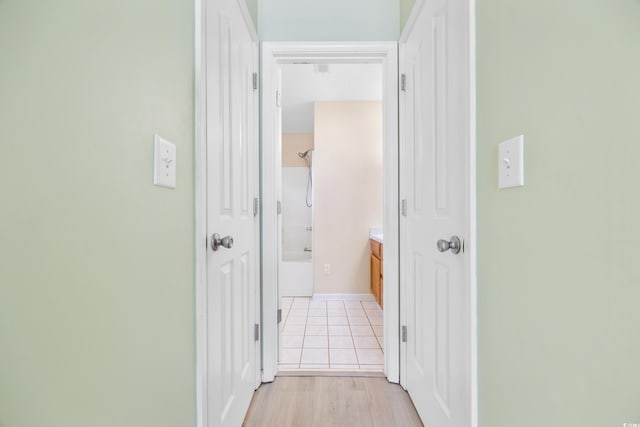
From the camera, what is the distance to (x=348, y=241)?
3691mm

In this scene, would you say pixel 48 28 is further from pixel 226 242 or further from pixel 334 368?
pixel 334 368

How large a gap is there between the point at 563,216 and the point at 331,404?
1484mm

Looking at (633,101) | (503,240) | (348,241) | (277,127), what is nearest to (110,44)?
(633,101)

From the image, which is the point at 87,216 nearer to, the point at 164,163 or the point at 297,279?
the point at 164,163

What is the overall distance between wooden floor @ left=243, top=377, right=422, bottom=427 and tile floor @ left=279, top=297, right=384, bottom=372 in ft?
0.56

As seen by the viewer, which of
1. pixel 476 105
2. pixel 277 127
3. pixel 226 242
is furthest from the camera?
pixel 277 127

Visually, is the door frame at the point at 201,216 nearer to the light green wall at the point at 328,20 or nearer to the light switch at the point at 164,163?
the light switch at the point at 164,163

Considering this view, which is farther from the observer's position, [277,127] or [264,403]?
[277,127]

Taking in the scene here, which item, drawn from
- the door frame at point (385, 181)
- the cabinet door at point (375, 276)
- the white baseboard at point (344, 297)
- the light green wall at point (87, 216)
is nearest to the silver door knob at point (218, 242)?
the light green wall at point (87, 216)

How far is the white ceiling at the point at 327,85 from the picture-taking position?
2.90 m

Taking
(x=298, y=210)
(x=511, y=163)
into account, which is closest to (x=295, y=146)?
(x=298, y=210)

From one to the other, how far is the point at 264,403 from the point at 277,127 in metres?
1.59

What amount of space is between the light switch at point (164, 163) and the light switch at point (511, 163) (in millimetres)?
844

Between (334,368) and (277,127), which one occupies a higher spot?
(277,127)
